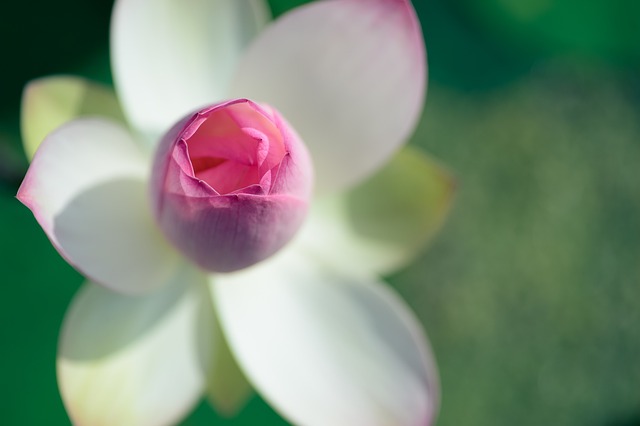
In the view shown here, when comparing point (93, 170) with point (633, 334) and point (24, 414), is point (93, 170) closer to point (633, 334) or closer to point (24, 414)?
point (24, 414)

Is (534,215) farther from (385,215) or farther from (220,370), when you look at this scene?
(220,370)

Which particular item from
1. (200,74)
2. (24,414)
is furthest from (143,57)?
(24,414)

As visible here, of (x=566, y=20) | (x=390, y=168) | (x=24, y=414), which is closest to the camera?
(x=390, y=168)

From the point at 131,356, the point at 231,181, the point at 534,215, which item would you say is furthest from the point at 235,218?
the point at 534,215

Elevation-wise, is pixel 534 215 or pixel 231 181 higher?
pixel 231 181

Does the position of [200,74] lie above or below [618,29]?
above

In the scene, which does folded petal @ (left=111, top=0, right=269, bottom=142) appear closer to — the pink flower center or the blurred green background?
the pink flower center
